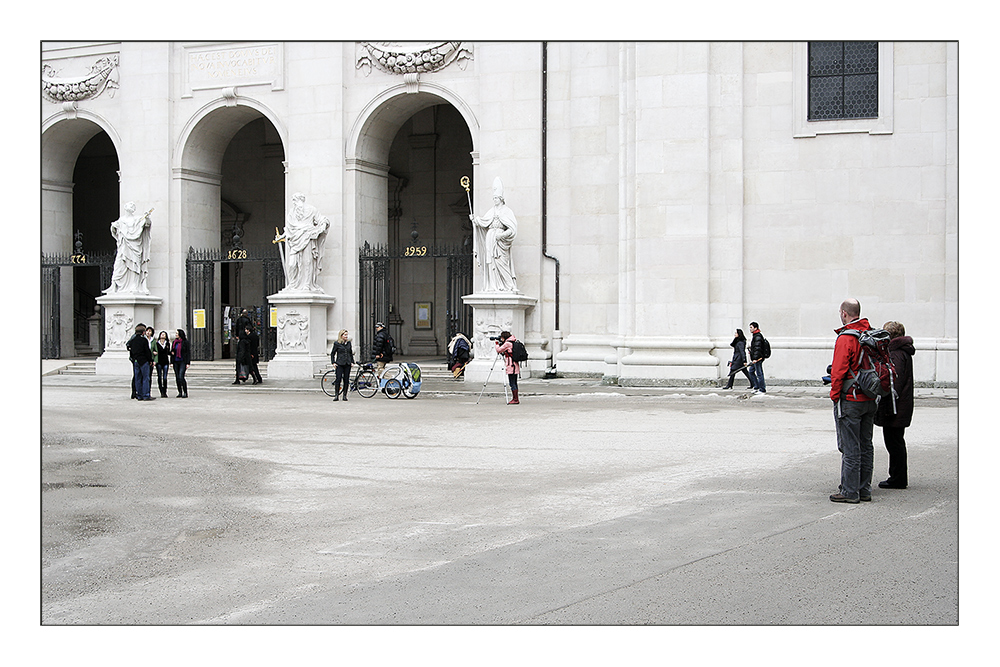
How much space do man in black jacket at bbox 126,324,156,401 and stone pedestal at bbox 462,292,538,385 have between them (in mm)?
7047

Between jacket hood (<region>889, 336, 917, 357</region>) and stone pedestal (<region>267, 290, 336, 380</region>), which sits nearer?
jacket hood (<region>889, 336, 917, 357</region>)

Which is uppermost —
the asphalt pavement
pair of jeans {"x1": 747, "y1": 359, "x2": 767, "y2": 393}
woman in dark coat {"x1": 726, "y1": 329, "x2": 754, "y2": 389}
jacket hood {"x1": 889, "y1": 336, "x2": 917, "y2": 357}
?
jacket hood {"x1": 889, "y1": 336, "x2": 917, "y2": 357}

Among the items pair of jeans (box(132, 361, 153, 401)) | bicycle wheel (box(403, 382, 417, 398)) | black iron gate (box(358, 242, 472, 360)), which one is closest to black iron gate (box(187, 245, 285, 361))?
black iron gate (box(358, 242, 472, 360))

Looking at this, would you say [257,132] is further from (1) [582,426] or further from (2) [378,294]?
(1) [582,426]

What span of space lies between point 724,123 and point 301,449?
46.5 feet

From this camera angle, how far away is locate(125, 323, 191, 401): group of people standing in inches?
846

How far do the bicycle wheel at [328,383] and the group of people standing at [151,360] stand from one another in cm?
285

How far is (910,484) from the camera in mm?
9805

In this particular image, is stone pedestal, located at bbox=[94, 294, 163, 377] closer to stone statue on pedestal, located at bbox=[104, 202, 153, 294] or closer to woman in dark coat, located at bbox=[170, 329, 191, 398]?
stone statue on pedestal, located at bbox=[104, 202, 153, 294]

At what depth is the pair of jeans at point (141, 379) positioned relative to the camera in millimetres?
21359

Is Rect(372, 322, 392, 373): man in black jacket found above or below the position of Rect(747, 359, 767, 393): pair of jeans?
above

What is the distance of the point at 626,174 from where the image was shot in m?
24.0

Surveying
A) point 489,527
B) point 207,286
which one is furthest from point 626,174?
point 489,527

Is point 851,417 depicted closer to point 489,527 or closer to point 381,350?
point 489,527
